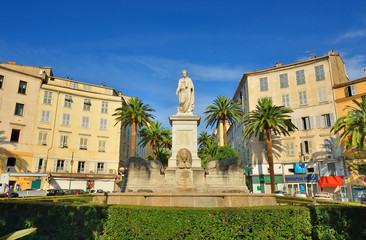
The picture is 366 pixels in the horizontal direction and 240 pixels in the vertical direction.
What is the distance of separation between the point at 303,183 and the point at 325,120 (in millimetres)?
10333

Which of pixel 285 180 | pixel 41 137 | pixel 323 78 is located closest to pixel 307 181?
pixel 285 180

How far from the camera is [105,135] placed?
153 ft

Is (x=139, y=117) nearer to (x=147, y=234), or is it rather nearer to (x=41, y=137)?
(x=41, y=137)

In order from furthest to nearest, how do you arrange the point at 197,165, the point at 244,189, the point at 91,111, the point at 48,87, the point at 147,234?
the point at 91,111, the point at 48,87, the point at 197,165, the point at 244,189, the point at 147,234

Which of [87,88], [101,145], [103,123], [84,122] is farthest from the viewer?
[87,88]

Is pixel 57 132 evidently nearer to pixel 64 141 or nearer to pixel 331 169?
pixel 64 141

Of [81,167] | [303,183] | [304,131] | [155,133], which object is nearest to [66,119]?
[81,167]

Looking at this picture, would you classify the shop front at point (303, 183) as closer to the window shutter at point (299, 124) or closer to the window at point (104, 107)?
the window shutter at point (299, 124)

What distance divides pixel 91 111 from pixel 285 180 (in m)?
35.3

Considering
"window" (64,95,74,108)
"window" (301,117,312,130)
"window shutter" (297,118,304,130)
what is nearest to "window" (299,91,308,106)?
"window" (301,117,312,130)

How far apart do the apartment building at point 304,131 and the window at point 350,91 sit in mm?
1943

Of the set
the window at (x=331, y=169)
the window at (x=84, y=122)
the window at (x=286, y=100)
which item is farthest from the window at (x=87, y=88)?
the window at (x=331, y=169)

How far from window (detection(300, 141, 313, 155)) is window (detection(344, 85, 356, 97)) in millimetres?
8971

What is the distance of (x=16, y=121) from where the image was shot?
3922 cm
